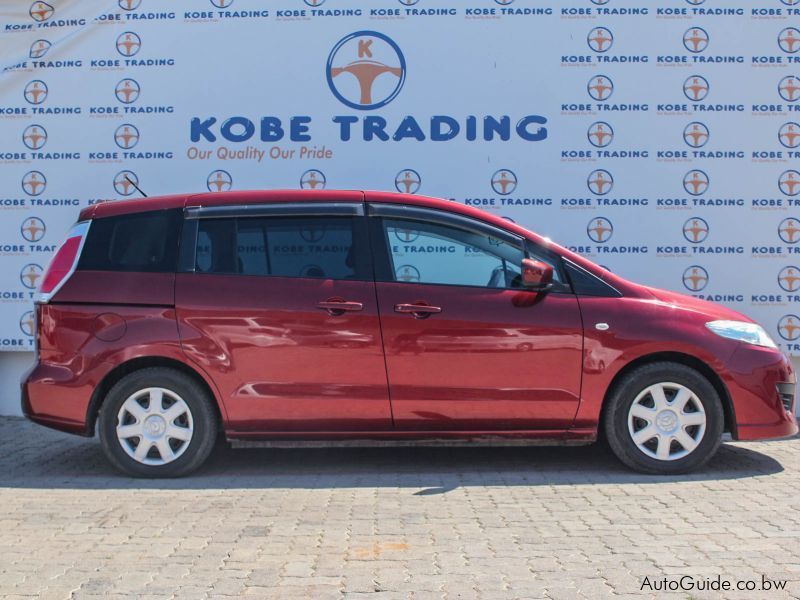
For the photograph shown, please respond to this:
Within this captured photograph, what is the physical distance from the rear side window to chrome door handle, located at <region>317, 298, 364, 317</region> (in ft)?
3.29

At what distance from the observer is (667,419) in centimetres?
495

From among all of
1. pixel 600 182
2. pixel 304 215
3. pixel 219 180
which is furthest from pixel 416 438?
pixel 219 180

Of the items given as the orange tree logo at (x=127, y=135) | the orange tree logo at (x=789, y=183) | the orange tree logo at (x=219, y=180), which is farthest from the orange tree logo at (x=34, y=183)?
the orange tree logo at (x=789, y=183)

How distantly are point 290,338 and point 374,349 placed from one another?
1.73 feet

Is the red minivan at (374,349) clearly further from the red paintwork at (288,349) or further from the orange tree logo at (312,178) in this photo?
the orange tree logo at (312,178)

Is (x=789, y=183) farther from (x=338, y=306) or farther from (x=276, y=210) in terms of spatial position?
(x=276, y=210)

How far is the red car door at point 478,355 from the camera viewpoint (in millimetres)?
4898

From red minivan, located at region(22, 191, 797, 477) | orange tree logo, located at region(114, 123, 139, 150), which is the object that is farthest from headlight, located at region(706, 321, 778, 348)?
orange tree logo, located at region(114, 123, 139, 150)

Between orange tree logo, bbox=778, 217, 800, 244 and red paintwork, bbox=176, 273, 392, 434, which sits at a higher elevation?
orange tree logo, bbox=778, 217, 800, 244

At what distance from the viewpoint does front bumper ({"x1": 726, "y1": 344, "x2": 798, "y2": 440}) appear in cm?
494

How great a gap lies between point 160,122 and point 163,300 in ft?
9.12

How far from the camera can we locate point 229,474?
521cm

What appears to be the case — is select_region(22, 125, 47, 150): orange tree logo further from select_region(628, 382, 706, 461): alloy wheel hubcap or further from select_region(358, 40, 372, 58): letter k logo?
select_region(628, 382, 706, 461): alloy wheel hubcap

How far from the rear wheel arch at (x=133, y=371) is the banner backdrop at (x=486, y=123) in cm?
248
